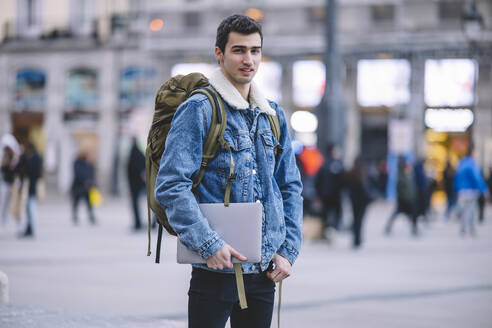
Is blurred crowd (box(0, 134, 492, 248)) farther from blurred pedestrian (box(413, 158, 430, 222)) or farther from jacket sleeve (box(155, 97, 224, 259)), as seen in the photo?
jacket sleeve (box(155, 97, 224, 259))

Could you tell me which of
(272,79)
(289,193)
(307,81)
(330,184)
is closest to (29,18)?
(272,79)

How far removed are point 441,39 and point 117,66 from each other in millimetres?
17067

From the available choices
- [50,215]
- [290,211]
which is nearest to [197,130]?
[290,211]

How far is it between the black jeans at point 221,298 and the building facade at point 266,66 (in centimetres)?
2610

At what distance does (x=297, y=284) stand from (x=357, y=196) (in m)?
5.58

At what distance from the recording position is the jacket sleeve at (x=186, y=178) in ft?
9.65

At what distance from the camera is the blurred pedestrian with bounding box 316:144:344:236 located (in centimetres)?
1481

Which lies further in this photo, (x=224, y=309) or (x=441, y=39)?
(x=441, y=39)

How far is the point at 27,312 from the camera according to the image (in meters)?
5.19

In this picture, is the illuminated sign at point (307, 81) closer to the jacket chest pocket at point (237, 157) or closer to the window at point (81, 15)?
the window at point (81, 15)

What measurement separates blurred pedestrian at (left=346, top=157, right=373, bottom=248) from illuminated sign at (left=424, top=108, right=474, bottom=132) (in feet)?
69.0

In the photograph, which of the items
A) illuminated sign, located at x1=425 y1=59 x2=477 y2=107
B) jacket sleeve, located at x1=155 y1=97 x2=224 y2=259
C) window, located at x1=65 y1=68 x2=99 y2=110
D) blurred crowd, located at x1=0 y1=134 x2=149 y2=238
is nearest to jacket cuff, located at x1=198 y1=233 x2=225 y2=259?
jacket sleeve, located at x1=155 y1=97 x2=224 y2=259

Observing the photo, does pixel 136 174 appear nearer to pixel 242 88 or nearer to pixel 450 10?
pixel 242 88

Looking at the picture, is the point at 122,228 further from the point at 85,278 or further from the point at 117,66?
the point at 117,66
